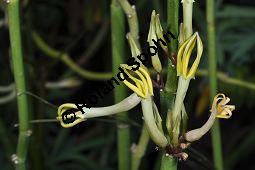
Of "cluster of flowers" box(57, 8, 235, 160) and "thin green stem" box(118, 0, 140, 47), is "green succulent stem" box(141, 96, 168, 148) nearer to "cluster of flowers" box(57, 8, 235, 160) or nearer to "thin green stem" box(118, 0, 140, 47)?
"cluster of flowers" box(57, 8, 235, 160)

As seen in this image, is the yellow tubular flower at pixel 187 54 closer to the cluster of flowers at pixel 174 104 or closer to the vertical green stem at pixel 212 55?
the cluster of flowers at pixel 174 104

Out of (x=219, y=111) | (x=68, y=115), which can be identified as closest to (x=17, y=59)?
(x=68, y=115)

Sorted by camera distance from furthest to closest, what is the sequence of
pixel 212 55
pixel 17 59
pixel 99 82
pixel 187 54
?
pixel 99 82 < pixel 212 55 < pixel 17 59 < pixel 187 54

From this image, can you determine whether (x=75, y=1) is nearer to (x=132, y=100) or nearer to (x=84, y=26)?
(x=84, y=26)

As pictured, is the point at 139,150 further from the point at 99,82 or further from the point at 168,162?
the point at 99,82

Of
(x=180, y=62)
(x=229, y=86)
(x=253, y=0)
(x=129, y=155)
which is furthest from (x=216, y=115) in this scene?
(x=253, y=0)

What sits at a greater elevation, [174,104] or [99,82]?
[174,104]
